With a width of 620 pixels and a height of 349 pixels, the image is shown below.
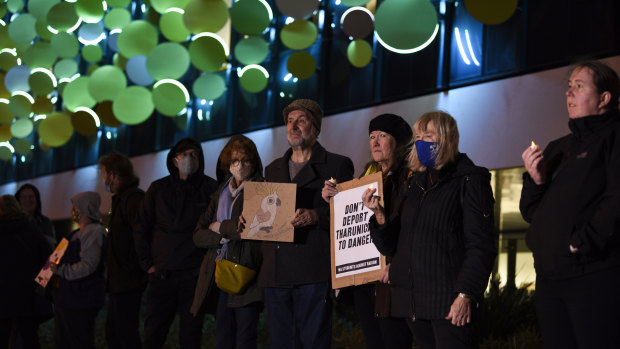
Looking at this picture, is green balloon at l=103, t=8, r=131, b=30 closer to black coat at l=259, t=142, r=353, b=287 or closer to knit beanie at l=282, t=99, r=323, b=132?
knit beanie at l=282, t=99, r=323, b=132

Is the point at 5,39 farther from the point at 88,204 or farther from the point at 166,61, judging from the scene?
the point at 88,204

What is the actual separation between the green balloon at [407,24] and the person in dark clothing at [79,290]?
3.19 m

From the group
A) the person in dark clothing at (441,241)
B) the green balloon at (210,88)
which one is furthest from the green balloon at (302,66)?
the person in dark clothing at (441,241)

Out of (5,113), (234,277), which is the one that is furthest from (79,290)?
(5,113)

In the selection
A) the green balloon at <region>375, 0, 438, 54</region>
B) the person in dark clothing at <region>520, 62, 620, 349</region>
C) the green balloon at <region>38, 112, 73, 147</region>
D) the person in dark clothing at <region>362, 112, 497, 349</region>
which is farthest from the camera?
the green balloon at <region>38, 112, 73, 147</region>

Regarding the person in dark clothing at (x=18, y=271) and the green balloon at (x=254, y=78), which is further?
the green balloon at (x=254, y=78)

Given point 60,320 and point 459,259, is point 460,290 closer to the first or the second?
point 459,259

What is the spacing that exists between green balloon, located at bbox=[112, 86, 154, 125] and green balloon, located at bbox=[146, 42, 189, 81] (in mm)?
410

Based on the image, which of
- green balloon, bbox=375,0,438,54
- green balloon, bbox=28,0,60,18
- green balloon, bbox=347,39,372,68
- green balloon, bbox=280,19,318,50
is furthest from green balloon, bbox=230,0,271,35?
green balloon, bbox=28,0,60,18

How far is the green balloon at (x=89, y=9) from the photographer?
9.49 meters

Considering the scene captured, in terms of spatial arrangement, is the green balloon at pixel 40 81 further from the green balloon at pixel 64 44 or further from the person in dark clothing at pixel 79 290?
the person in dark clothing at pixel 79 290

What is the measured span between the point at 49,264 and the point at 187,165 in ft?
5.41

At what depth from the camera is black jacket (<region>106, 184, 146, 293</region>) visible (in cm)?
690

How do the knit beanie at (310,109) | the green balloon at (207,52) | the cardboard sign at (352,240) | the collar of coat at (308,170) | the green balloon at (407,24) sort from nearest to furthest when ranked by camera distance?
the cardboard sign at (352,240) < the collar of coat at (308,170) < the knit beanie at (310,109) < the green balloon at (407,24) < the green balloon at (207,52)
